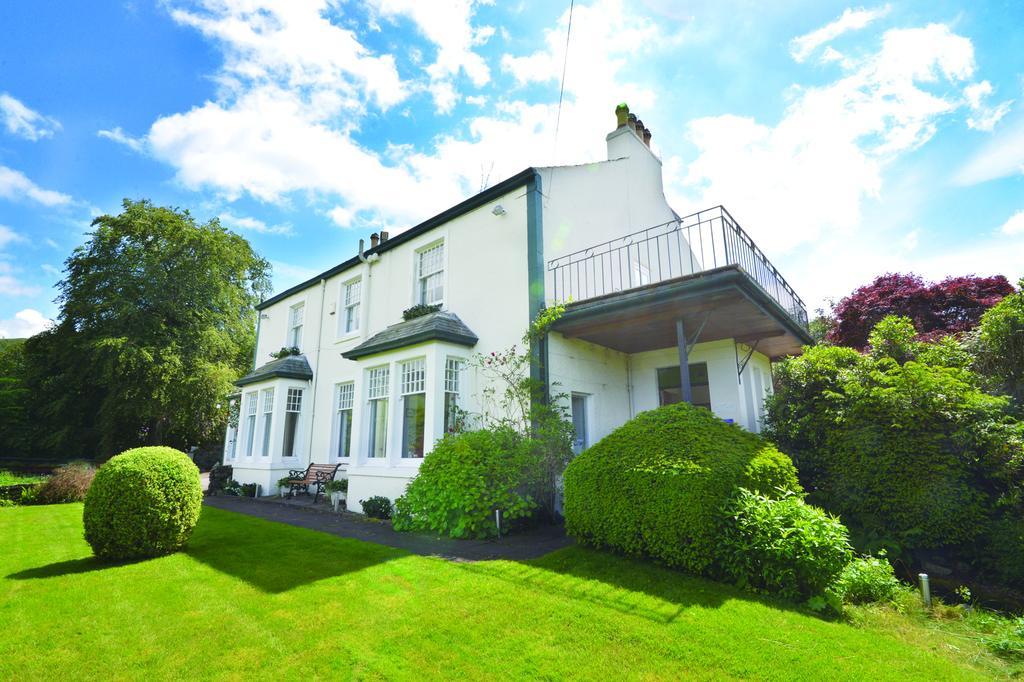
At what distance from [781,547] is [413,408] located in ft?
23.8

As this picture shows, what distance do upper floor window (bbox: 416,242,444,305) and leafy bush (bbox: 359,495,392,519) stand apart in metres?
4.83

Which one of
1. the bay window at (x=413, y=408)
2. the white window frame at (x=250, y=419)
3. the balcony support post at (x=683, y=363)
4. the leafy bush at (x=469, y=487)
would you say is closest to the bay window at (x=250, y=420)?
the white window frame at (x=250, y=419)

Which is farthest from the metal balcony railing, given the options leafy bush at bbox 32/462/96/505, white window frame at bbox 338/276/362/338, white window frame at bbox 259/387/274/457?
leafy bush at bbox 32/462/96/505

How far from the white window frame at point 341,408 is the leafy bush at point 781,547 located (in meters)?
10.4

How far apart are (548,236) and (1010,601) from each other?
8.44 meters

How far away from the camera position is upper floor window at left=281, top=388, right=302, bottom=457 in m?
14.2

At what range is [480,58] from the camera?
6.87 m

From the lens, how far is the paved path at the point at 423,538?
6301mm

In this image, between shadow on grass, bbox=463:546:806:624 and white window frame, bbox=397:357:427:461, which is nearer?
shadow on grass, bbox=463:546:806:624

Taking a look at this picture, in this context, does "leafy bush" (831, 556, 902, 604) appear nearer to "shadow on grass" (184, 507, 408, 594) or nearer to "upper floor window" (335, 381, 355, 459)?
"shadow on grass" (184, 507, 408, 594)

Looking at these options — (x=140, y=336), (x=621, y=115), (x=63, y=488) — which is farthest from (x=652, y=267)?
(x=140, y=336)

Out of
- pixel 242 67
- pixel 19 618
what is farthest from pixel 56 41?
pixel 19 618

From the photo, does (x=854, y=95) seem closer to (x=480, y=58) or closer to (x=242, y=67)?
(x=480, y=58)

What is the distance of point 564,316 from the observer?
349 inches
